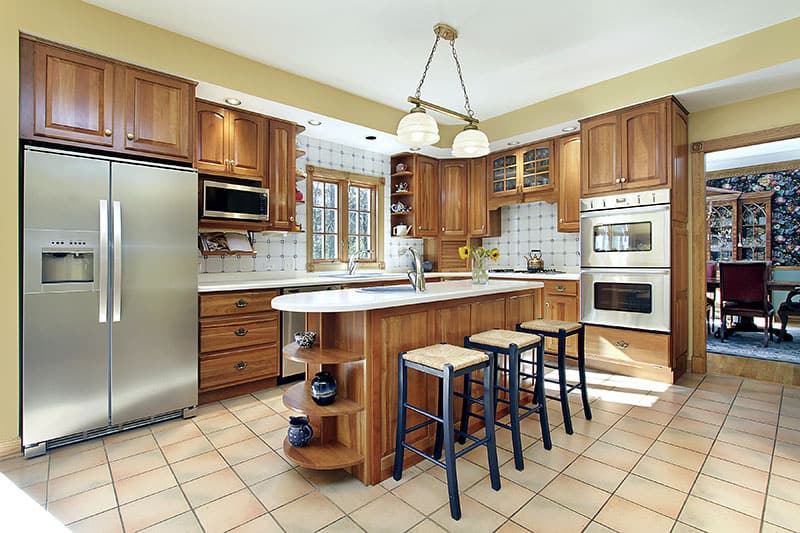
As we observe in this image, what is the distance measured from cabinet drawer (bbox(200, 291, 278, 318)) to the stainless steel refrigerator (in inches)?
7.4

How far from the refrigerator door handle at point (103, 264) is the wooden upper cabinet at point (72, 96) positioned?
51 centimetres

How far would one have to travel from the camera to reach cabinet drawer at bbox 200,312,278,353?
10.2ft

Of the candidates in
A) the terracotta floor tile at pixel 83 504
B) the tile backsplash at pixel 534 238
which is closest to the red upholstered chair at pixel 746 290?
the tile backsplash at pixel 534 238

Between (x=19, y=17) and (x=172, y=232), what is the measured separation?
1.47m

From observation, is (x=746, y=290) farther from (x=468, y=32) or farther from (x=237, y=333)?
(x=237, y=333)

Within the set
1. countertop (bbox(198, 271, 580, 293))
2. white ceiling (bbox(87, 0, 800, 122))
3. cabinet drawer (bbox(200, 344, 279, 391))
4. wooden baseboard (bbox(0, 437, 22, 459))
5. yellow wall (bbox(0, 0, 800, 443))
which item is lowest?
wooden baseboard (bbox(0, 437, 22, 459))

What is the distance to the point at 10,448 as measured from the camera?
7.60 feet

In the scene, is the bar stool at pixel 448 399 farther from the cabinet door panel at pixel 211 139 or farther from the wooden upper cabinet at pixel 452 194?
the wooden upper cabinet at pixel 452 194

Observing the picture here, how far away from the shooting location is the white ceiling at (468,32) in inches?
106

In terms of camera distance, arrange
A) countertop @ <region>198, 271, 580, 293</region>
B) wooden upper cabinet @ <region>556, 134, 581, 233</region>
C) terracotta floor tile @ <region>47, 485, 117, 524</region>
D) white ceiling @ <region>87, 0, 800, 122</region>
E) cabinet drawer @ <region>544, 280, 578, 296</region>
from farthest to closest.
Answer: wooden upper cabinet @ <region>556, 134, 581, 233</region> → cabinet drawer @ <region>544, 280, 578, 296</region> → countertop @ <region>198, 271, 580, 293</region> → white ceiling @ <region>87, 0, 800, 122</region> → terracotta floor tile @ <region>47, 485, 117, 524</region>

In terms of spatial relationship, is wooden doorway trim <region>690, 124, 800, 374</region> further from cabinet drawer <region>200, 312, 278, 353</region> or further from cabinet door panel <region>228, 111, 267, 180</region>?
cabinet door panel <region>228, 111, 267, 180</region>

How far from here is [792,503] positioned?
1.87 metres

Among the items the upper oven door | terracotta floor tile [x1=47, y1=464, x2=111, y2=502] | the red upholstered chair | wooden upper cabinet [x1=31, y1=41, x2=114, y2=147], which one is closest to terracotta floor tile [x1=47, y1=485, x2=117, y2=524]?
terracotta floor tile [x1=47, y1=464, x2=111, y2=502]

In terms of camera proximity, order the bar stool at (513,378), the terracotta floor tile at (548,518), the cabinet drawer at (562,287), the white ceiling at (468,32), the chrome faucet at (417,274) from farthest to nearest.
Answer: the cabinet drawer at (562,287) → the white ceiling at (468,32) → the chrome faucet at (417,274) → the bar stool at (513,378) → the terracotta floor tile at (548,518)
